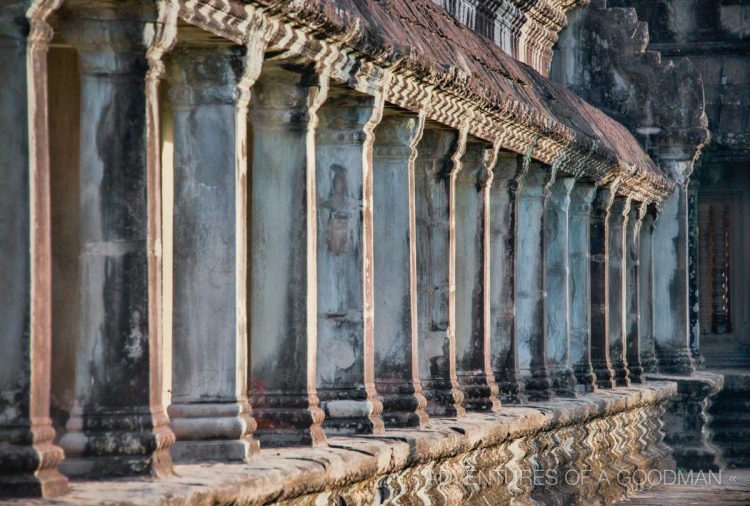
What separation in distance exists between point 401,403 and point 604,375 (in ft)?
28.9

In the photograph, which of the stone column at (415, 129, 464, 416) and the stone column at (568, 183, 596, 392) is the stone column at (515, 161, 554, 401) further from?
the stone column at (415, 129, 464, 416)

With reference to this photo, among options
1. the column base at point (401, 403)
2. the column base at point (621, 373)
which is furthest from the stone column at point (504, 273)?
the column base at point (621, 373)

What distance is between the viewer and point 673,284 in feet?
86.3

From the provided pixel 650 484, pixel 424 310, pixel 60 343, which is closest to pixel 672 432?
pixel 650 484

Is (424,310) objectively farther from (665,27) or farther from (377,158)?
(665,27)

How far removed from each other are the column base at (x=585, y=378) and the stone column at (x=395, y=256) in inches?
280

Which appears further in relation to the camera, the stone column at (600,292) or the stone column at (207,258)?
the stone column at (600,292)

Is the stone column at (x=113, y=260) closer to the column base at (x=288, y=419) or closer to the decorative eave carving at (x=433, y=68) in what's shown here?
the decorative eave carving at (x=433, y=68)

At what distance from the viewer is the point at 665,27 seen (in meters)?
29.0

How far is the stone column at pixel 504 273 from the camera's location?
1650 centimetres

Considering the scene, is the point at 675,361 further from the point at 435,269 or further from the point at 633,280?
the point at 435,269

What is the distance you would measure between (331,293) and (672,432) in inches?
567

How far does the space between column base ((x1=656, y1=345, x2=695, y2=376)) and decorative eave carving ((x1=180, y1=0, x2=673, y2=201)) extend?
18.3 feet

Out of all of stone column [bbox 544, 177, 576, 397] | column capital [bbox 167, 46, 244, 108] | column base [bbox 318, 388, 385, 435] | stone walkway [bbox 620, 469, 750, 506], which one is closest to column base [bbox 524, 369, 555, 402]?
stone column [bbox 544, 177, 576, 397]
